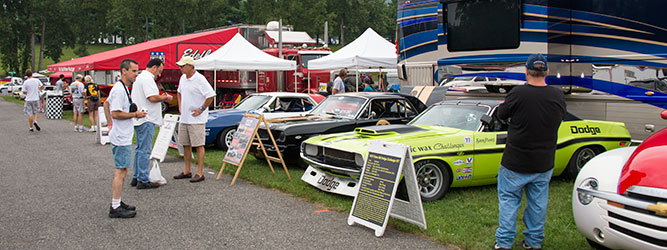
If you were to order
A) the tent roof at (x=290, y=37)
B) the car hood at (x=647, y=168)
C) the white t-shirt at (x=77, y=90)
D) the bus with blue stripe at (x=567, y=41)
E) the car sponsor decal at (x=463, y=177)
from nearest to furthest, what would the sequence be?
the car hood at (x=647, y=168) → the car sponsor decal at (x=463, y=177) → the bus with blue stripe at (x=567, y=41) → the white t-shirt at (x=77, y=90) → the tent roof at (x=290, y=37)

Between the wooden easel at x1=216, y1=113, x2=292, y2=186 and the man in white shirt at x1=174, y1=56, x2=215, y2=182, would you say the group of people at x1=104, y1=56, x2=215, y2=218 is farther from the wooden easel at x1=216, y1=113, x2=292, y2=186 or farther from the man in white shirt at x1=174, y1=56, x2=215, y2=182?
the wooden easel at x1=216, y1=113, x2=292, y2=186

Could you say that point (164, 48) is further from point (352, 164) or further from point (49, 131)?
point (352, 164)

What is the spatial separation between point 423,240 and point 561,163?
3.04 meters

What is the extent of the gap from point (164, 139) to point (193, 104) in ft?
4.30

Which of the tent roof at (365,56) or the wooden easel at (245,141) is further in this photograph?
the tent roof at (365,56)

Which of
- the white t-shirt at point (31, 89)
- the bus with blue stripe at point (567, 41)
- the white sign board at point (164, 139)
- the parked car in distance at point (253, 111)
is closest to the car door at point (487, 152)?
the bus with blue stripe at point (567, 41)

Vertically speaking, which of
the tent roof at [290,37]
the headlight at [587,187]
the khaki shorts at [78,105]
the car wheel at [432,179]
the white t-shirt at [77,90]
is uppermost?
the tent roof at [290,37]

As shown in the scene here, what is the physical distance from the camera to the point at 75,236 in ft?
16.3

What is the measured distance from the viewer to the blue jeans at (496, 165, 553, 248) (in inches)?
166

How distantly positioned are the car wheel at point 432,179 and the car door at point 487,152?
42cm

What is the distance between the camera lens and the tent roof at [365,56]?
15.7 metres

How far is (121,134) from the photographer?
5828mm

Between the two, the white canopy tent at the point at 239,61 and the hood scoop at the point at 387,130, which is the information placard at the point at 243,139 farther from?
the white canopy tent at the point at 239,61

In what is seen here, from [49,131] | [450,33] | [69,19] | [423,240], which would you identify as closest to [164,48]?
[49,131]
